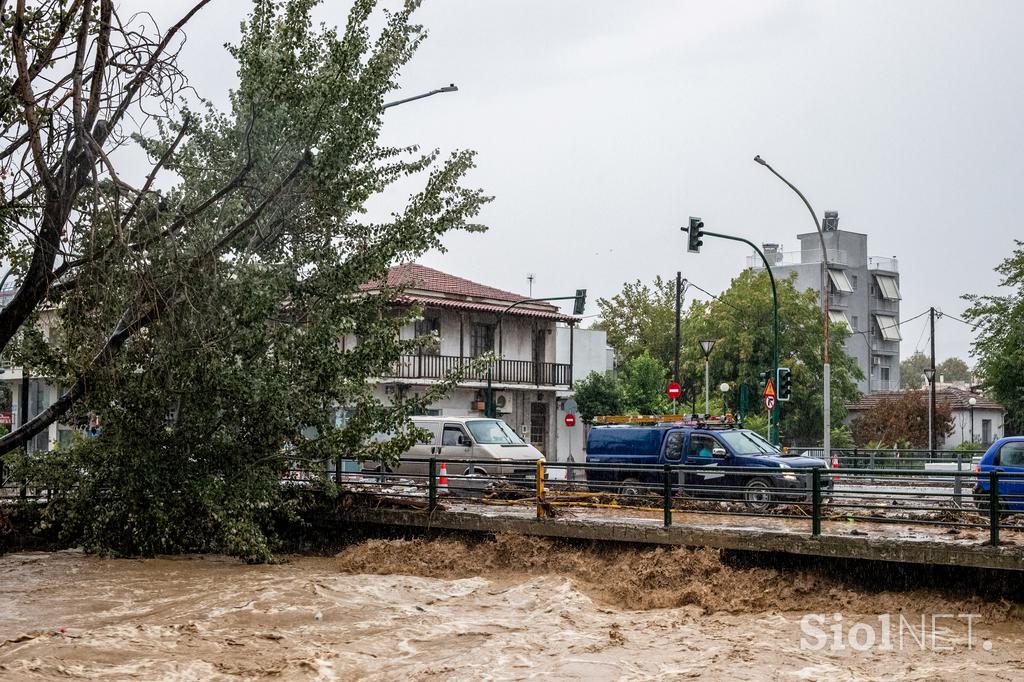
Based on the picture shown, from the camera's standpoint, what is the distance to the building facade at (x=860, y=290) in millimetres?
79062

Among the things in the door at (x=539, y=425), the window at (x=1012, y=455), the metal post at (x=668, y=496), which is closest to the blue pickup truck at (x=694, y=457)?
the window at (x=1012, y=455)

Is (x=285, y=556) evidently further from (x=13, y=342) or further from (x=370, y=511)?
(x=13, y=342)

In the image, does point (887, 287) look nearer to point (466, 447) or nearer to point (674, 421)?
point (674, 421)

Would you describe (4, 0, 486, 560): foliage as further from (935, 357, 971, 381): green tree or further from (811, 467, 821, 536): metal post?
(935, 357, 971, 381): green tree

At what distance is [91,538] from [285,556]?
310 cm

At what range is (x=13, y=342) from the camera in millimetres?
17625

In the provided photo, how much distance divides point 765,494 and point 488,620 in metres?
6.78

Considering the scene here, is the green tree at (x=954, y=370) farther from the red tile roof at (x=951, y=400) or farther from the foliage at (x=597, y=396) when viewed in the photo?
the foliage at (x=597, y=396)

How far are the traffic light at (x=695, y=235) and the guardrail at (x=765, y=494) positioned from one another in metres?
11.4

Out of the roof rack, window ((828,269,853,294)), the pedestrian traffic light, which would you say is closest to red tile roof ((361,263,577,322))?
the pedestrian traffic light

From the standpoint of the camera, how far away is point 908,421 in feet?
206

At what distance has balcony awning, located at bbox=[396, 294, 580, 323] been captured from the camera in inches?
1720

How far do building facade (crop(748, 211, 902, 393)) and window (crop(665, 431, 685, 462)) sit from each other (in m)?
57.8

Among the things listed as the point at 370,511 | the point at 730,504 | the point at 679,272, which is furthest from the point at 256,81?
the point at 679,272
